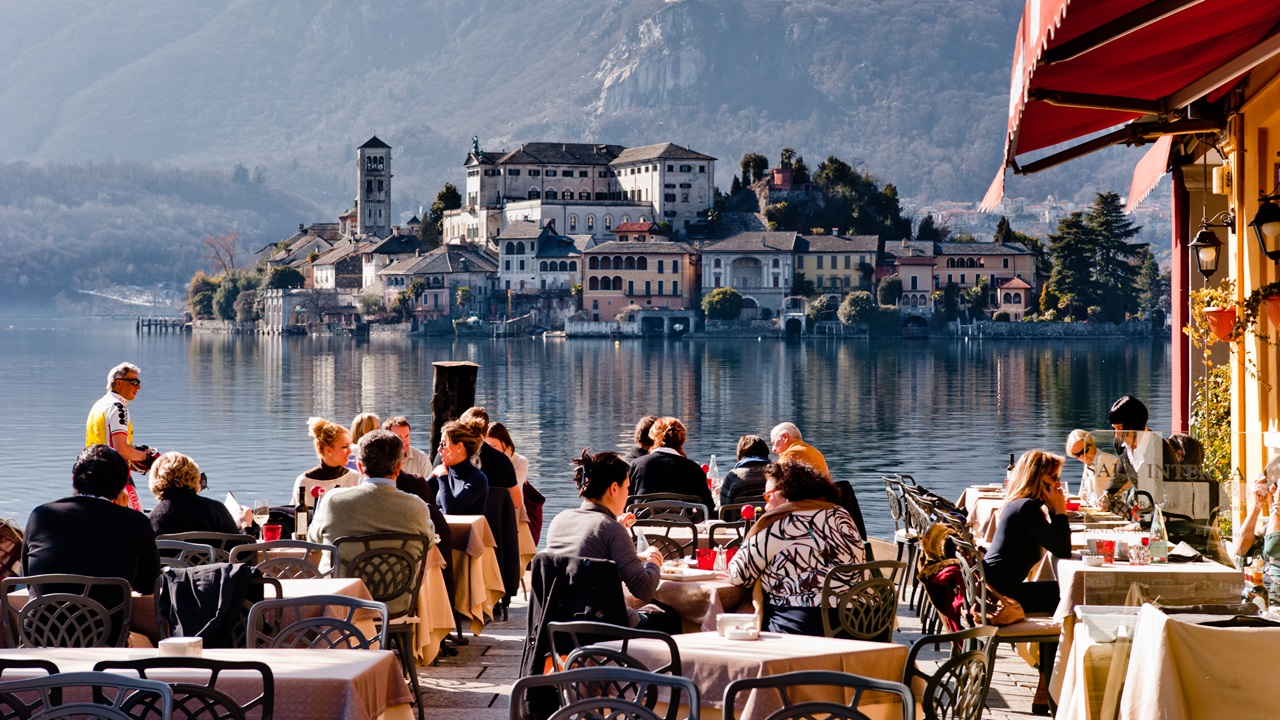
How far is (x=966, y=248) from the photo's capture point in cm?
→ 10731

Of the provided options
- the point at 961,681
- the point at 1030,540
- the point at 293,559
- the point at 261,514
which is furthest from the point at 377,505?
the point at 961,681

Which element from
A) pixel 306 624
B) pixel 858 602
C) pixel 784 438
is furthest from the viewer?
pixel 784 438

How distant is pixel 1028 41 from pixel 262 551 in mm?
3303

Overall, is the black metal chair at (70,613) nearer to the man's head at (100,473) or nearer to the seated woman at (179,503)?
the man's head at (100,473)

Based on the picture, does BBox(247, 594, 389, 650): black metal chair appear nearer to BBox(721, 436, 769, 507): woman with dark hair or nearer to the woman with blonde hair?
the woman with blonde hair

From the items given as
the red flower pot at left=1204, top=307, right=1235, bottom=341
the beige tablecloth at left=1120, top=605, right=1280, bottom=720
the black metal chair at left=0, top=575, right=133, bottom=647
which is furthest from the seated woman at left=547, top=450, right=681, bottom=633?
the red flower pot at left=1204, top=307, right=1235, bottom=341

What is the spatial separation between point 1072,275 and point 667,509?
9870cm

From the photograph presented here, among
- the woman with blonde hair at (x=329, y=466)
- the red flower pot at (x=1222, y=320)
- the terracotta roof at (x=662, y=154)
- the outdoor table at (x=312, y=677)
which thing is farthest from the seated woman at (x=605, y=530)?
the terracotta roof at (x=662, y=154)

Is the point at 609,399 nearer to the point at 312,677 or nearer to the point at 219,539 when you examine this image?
the point at 219,539

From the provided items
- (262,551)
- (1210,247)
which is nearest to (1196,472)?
(1210,247)

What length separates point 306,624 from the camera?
4031mm

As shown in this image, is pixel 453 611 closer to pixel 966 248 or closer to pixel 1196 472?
pixel 1196 472

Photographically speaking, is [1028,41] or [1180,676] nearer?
[1180,676]

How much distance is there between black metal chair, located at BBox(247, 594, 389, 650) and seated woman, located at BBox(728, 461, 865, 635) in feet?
3.42
